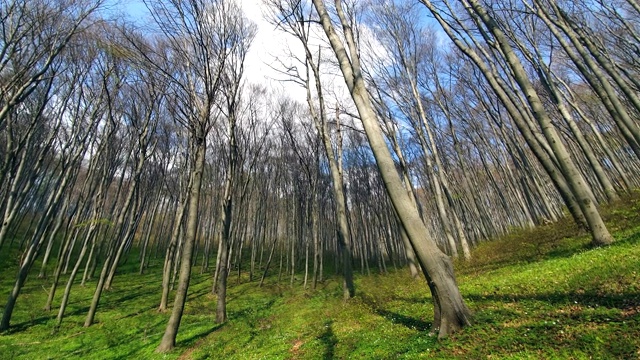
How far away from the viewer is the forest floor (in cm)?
426

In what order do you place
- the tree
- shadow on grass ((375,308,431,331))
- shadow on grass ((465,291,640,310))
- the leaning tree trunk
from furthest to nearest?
the leaning tree trunk < shadow on grass ((375,308,431,331)) < the tree < shadow on grass ((465,291,640,310))

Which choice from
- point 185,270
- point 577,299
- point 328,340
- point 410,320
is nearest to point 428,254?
point 577,299

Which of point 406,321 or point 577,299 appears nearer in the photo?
point 577,299

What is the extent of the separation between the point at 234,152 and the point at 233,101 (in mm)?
2598

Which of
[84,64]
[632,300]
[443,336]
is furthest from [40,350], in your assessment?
[632,300]

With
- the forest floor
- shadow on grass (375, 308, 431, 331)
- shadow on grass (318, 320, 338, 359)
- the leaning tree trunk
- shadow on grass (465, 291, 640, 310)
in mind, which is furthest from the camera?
the leaning tree trunk

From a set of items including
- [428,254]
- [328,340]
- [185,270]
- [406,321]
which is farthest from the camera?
[185,270]

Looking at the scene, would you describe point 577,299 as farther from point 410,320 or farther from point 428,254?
point 410,320

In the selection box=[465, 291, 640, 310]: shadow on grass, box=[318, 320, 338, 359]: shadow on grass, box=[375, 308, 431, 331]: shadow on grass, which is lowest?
box=[318, 320, 338, 359]: shadow on grass

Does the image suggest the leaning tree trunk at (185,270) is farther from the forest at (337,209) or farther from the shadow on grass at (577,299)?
the shadow on grass at (577,299)

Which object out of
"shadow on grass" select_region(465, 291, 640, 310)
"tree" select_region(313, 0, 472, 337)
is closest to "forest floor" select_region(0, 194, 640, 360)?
"shadow on grass" select_region(465, 291, 640, 310)

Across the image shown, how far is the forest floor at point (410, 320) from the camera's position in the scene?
4258mm

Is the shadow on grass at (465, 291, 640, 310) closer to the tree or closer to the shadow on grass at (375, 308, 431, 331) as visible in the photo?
the shadow on grass at (375, 308, 431, 331)

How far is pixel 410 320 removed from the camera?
24.2ft
